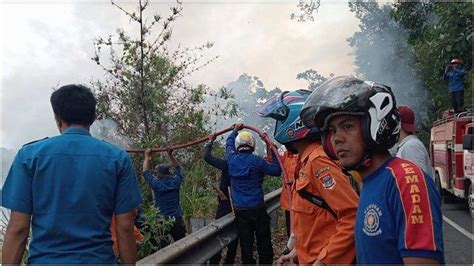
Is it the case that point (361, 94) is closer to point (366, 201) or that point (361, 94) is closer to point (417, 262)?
point (366, 201)

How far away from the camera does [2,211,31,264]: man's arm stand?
124 inches

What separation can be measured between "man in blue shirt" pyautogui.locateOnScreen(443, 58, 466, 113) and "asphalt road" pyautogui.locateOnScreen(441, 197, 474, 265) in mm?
2664

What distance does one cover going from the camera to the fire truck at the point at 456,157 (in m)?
11.0

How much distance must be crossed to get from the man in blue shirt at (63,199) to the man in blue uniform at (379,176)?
1240 millimetres

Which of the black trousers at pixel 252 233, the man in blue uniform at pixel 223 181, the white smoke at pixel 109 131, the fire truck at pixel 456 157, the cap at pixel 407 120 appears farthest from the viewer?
the fire truck at pixel 456 157

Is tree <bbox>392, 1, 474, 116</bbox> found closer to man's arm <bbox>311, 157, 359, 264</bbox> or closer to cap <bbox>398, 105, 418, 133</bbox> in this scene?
cap <bbox>398, 105, 418, 133</bbox>

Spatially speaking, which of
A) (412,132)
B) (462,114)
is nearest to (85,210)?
(412,132)

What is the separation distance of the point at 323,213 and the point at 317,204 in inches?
2.4

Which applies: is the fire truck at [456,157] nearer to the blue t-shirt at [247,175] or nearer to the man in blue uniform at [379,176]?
the blue t-shirt at [247,175]

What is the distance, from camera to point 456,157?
12.2 metres

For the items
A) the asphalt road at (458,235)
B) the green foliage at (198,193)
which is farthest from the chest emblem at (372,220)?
the green foliage at (198,193)

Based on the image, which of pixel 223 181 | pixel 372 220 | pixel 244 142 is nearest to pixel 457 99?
pixel 223 181

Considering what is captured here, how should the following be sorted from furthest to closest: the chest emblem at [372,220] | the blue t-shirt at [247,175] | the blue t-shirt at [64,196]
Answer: the blue t-shirt at [247,175] → the blue t-shirt at [64,196] → the chest emblem at [372,220]

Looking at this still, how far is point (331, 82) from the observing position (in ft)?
8.93
